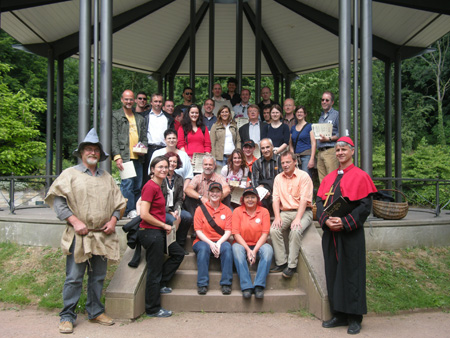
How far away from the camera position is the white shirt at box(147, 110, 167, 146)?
26.3 ft

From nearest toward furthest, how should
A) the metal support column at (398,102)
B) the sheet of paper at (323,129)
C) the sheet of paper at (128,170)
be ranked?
the sheet of paper at (128,170), the sheet of paper at (323,129), the metal support column at (398,102)

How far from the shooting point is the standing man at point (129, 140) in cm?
750

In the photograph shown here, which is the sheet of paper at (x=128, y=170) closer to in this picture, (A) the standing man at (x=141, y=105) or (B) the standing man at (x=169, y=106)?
(A) the standing man at (x=141, y=105)

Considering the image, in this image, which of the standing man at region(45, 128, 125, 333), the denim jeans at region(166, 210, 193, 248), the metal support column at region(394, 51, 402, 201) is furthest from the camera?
the metal support column at region(394, 51, 402, 201)

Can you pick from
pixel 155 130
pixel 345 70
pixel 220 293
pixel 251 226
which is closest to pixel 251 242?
pixel 251 226

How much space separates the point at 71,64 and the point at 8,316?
2754 centimetres

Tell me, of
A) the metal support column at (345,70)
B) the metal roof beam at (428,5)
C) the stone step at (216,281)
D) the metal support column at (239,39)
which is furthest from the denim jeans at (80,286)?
the metal roof beam at (428,5)

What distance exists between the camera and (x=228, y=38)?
50.1ft

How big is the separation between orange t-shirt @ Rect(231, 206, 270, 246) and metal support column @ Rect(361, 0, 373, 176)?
2.26m

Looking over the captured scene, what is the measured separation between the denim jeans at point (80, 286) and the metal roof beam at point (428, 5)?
8.22 meters

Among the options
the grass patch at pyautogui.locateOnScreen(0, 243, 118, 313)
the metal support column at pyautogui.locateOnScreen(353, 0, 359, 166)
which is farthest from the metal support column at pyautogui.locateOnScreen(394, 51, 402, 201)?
the grass patch at pyautogui.locateOnScreen(0, 243, 118, 313)

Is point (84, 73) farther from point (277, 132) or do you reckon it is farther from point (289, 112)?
point (289, 112)

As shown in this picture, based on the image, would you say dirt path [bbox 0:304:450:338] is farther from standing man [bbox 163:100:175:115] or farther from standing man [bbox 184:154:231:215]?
standing man [bbox 163:100:175:115]

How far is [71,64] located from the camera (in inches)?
1214
